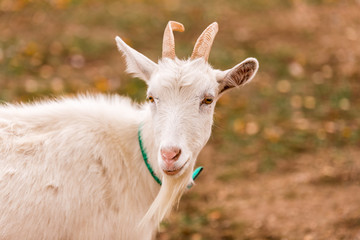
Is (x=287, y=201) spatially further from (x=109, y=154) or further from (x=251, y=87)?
(x=251, y=87)

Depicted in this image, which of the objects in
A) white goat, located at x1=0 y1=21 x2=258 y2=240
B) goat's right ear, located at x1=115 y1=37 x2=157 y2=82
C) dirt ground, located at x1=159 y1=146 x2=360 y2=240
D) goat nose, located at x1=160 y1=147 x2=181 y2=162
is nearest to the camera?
goat nose, located at x1=160 y1=147 x2=181 y2=162

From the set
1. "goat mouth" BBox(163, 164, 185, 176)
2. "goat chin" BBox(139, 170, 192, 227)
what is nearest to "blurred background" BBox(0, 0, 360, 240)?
"goat chin" BBox(139, 170, 192, 227)

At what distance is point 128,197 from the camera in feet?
11.2

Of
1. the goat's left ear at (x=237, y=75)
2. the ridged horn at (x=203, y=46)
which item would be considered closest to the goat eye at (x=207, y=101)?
the goat's left ear at (x=237, y=75)

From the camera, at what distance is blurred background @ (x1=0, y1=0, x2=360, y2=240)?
4.85 meters

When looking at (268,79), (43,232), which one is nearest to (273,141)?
(268,79)

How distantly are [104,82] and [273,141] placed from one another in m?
2.94

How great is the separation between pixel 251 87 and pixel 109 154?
4350 mm

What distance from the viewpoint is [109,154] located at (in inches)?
135

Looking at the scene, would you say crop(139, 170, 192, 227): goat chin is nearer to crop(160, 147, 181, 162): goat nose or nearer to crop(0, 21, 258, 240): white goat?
crop(0, 21, 258, 240): white goat

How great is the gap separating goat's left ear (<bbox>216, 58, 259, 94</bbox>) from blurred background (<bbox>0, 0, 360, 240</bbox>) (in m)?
1.98

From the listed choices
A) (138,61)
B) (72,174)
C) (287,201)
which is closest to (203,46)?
(138,61)

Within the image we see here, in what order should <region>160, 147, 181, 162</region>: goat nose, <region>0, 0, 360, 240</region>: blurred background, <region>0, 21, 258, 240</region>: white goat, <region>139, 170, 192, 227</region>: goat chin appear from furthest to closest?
1. <region>0, 0, 360, 240</region>: blurred background
2. <region>139, 170, 192, 227</region>: goat chin
3. <region>0, 21, 258, 240</region>: white goat
4. <region>160, 147, 181, 162</region>: goat nose

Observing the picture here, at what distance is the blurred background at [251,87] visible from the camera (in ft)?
15.9
